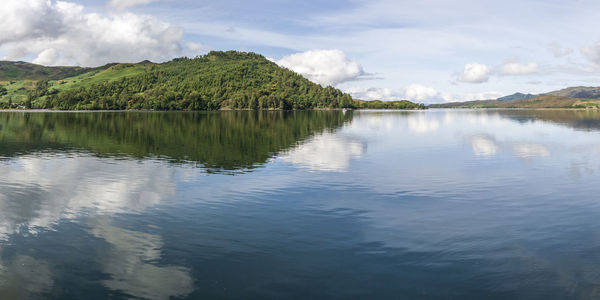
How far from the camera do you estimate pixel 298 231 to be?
1859cm

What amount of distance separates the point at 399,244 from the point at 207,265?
8.26 m

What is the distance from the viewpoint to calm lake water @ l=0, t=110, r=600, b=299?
1318 centimetres

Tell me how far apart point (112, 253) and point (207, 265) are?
4428 mm

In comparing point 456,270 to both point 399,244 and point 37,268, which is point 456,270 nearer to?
point 399,244

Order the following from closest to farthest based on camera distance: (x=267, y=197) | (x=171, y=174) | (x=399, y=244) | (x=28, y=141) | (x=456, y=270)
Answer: (x=456, y=270)
(x=399, y=244)
(x=267, y=197)
(x=171, y=174)
(x=28, y=141)

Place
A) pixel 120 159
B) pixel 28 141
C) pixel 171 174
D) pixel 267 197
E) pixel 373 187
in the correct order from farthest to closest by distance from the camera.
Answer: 1. pixel 28 141
2. pixel 120 159
3. pixel 171 174
4. pixel 373 187
5. pixel 267 197

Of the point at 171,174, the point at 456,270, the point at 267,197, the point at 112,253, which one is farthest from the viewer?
the point at 171,174

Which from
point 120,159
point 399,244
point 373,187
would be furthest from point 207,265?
point 120,159

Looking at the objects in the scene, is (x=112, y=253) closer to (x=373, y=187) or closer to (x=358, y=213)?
(x=358, y=213)

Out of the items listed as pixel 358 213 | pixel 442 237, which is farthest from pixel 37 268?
pixel 442 237

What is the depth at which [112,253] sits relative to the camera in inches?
625

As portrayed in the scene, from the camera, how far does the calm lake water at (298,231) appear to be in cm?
1318

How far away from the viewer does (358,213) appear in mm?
21688

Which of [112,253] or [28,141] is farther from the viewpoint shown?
[28,141]
